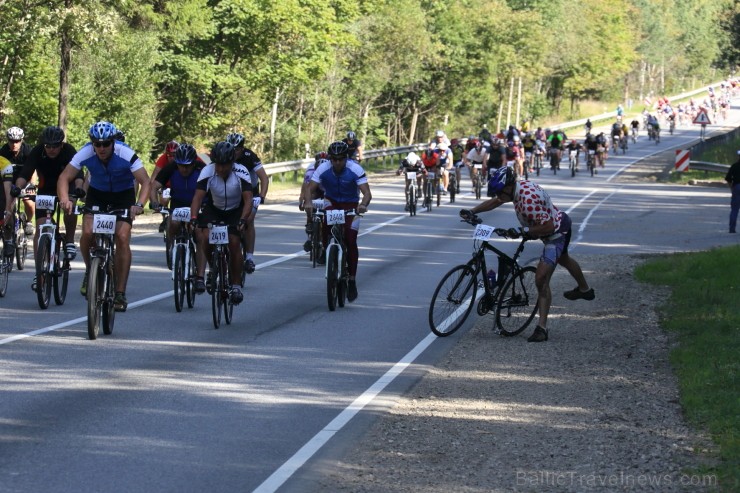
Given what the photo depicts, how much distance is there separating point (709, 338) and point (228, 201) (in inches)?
195

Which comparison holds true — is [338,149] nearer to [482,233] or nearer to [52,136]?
[482,233]

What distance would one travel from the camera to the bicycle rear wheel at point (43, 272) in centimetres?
1407

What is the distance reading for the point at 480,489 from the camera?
7.62 m

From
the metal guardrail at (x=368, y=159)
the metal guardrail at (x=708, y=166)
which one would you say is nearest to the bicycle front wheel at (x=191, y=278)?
the metal guardrail at (x=368, y=159)

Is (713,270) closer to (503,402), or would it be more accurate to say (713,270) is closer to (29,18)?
(503,402)

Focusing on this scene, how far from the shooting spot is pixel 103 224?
12398mm

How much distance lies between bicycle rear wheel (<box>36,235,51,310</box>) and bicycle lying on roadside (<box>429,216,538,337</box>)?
4058 mm

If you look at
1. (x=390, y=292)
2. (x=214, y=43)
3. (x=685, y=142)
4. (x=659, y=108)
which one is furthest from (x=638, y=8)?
(x=390, y=292)

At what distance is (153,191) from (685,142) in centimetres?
8078

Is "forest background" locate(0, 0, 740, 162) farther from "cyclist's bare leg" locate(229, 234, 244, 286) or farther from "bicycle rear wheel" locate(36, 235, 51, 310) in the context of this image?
"cyclist's bare leg" locate(229, 234, 244, 286)

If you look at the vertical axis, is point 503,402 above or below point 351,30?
below

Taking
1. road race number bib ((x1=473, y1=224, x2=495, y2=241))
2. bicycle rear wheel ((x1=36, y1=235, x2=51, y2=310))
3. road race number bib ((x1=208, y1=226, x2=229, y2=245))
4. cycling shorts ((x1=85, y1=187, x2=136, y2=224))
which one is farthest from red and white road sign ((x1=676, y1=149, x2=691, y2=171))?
cycling shorts ((x1=85, y1=187, x2=136, y2=224))

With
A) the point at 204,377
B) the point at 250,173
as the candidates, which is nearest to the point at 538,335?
the point at 204,377

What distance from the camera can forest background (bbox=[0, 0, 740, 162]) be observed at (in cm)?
3709
